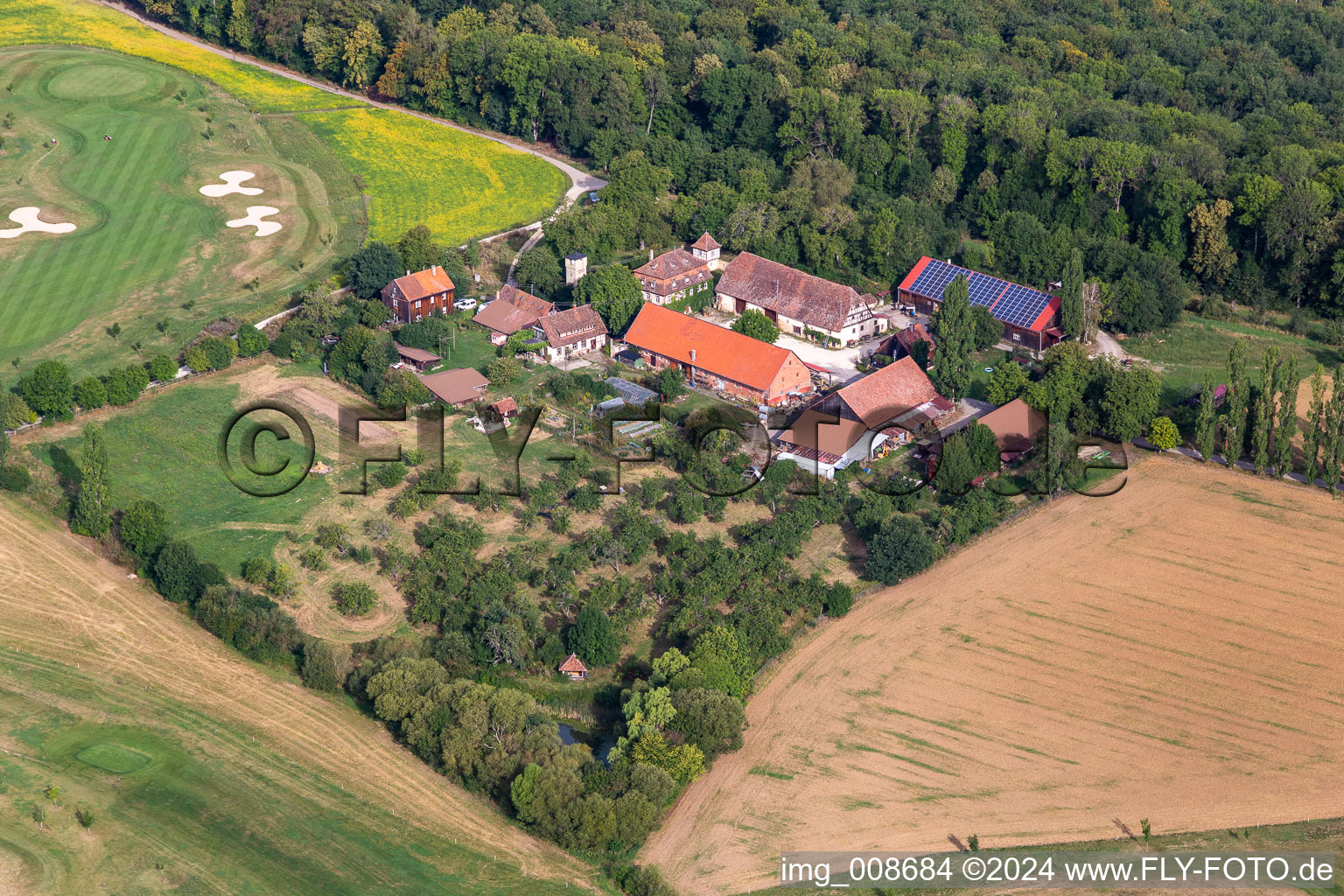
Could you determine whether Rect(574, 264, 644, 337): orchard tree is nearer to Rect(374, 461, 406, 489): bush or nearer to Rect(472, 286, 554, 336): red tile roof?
Rect(472, 286, 554, 336): red tile roof

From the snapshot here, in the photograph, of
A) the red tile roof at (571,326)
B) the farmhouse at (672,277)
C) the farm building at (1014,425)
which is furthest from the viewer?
the farmhouse at (672,277)

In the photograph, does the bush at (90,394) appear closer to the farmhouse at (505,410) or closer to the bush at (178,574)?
the bush at (178,574)

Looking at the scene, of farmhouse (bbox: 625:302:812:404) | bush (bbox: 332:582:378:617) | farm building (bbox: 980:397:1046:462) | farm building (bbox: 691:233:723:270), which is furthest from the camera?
farm building (bbox: 691:233:723:270)

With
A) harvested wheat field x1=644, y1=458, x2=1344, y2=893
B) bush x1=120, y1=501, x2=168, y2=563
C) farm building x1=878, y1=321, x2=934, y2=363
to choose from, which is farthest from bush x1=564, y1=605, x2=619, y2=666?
farm building x1=878, y1=321, x2=934, y2=363

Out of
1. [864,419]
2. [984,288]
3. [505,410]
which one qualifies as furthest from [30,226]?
[984,288]

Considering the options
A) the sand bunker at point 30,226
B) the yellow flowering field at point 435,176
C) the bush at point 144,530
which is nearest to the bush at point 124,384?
the bush at point 144,530
